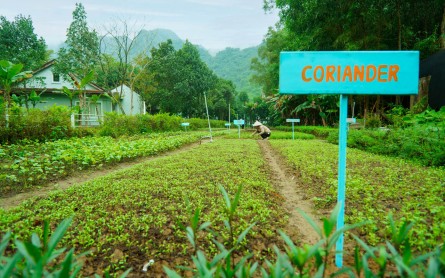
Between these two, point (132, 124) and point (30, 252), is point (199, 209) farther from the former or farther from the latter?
point (132, 124)

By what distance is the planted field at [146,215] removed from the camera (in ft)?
8.32

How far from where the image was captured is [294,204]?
4129mm

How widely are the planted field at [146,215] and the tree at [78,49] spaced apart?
70.8 ft

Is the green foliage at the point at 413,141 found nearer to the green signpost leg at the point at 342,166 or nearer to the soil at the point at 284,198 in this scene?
the soil at the point at 284,198

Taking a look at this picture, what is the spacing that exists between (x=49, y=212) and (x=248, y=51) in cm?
10356

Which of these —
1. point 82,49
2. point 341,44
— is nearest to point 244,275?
point 341,44

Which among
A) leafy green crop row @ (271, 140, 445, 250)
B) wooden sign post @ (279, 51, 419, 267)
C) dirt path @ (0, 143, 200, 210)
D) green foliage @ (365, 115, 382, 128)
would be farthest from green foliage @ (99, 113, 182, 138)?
wooden sign post @ (279, 51, 419, 267)

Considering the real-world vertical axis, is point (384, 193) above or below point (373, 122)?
below

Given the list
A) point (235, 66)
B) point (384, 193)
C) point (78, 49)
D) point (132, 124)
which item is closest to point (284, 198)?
point (384, 193)

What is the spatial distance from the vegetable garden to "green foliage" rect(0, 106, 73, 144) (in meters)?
3.99

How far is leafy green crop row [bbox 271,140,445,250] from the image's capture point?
2.87m

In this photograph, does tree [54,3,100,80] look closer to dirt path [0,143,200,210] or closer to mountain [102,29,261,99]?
dirt path [0,143,200,210]

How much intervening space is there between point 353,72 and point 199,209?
1927 mm

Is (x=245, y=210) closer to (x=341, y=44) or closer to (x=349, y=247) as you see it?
(x=349, y=247)
